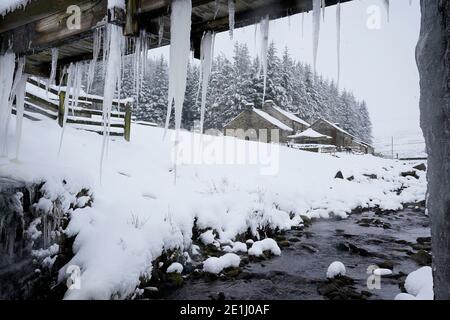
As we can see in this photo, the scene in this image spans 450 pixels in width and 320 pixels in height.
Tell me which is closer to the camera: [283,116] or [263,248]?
[263,248]

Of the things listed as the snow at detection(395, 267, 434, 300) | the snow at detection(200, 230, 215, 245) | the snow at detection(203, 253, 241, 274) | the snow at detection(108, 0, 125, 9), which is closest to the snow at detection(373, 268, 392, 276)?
the snow at detection(395, 267, 434, 300)

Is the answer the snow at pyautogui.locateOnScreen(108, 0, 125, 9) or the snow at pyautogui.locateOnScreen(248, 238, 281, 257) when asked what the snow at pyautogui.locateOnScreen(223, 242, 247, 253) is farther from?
the snow at pyautogui.locateOnScreen(108, 0, 125, 9)

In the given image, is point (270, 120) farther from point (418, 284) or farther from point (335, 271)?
point (418, 284)

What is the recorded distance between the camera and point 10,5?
447cm

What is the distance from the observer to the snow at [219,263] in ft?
17.8

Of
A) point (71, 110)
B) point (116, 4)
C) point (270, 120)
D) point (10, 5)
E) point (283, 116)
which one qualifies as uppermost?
point (283, 116)

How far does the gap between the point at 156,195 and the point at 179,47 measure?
4.75 metres

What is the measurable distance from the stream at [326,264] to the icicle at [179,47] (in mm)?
2955

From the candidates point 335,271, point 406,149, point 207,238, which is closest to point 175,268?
point 207,238

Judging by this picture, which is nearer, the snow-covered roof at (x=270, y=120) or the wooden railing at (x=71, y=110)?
the wooden railing at (x=71, y=110)

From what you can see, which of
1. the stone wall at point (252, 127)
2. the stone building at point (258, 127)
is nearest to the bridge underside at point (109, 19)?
the stone building at point (258, 127)

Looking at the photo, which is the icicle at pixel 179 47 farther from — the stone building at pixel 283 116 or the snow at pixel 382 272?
the stone building at pixel 283 116

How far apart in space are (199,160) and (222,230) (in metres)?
6.45

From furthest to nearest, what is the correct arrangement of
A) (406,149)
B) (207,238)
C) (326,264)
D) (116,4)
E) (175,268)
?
(406,149)
(207,238)
(326,264)
(175,268)
(116,4)
